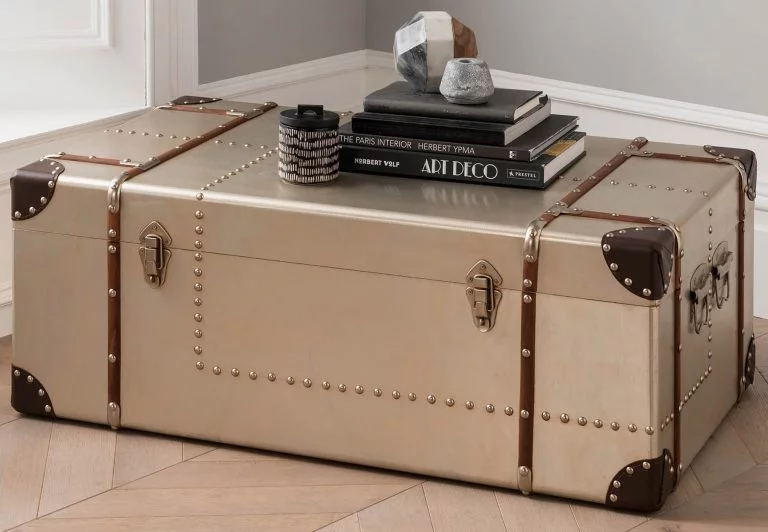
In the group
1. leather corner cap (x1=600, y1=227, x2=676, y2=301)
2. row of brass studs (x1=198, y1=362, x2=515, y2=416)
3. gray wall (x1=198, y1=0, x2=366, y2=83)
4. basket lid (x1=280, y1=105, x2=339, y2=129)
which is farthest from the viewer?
gray wall (x1=198, y1=0, x2=366, y2=83)

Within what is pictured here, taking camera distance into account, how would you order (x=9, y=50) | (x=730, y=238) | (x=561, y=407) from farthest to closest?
(x=9, y=50) → (x=730, y=238) → (x=561, y=407)

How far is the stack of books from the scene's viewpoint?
192cm

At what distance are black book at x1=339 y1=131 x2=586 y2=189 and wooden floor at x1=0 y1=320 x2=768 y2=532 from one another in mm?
443

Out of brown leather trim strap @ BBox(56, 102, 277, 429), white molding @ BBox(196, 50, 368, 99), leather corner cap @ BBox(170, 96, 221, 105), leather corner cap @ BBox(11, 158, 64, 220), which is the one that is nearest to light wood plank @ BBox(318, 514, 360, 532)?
brown leather trim strap @ BBox(56, 102, 277, 429)

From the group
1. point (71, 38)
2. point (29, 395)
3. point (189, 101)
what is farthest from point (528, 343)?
point (71, 38)

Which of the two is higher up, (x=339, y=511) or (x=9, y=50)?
(x=9, y=50)

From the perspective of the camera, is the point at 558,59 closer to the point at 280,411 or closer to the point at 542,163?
the point at 542,163

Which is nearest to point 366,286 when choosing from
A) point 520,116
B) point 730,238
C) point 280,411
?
point 280,411

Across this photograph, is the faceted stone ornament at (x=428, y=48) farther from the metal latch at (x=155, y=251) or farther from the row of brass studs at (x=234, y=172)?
the metal latch at (x=155, y=251)

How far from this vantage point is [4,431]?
2.03m

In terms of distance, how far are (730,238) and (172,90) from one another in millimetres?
1193

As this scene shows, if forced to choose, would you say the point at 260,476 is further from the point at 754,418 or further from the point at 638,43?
the point at 638,43

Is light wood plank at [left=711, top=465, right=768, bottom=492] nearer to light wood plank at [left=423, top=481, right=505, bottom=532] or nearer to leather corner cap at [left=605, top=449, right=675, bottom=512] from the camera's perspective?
leather corner cap at [left=605, top=449, right=675, bottom=512]

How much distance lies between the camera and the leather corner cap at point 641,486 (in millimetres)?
1744
